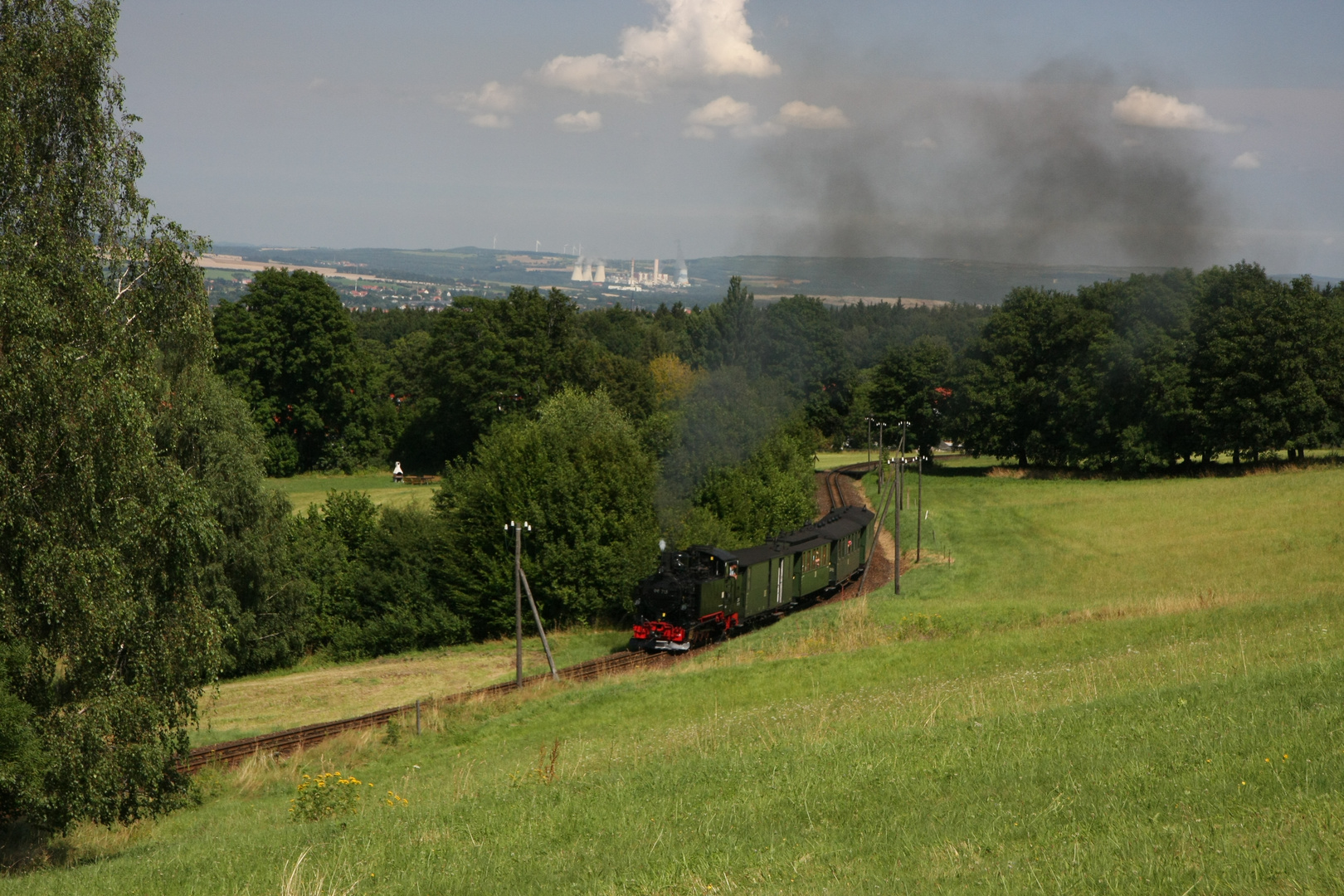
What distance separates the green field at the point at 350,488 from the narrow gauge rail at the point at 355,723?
33.0 meters

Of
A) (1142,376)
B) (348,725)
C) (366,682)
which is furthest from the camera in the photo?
(1142,376)

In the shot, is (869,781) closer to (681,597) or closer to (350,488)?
(681,597)

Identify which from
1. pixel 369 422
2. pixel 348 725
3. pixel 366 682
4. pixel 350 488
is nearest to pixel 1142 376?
pixel 366 682

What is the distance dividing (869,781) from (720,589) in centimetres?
1972

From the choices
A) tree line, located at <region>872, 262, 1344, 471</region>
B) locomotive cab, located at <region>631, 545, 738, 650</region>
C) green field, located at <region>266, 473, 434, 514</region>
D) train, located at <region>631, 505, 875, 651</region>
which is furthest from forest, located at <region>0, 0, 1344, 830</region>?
locomotive cab, located at <region>631, 545, 738, 650</region>

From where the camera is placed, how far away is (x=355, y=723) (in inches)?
1009

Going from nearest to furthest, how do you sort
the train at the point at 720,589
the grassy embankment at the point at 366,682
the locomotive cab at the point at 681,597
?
1. the grassy embankment at the point at 366,682
2. the locomotive cab at the point at 681,597
3. the train at the point at 720,589

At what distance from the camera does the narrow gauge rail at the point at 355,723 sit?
23.2 meters

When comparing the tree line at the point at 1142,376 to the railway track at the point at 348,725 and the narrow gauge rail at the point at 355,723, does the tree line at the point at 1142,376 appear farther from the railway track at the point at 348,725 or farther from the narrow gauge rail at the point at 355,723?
the railway track at the point at 348,725

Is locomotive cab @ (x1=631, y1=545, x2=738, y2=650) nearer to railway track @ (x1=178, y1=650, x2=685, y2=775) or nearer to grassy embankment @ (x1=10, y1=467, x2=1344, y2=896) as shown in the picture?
railway track @ (x1=178, y1=650, x2=685, y2=775)

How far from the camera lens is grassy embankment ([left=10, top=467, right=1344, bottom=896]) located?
810cm

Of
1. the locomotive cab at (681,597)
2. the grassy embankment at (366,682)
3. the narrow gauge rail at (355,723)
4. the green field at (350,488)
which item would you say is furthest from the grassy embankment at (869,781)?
the green field at (350,488)

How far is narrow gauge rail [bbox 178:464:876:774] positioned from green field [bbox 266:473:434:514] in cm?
3296

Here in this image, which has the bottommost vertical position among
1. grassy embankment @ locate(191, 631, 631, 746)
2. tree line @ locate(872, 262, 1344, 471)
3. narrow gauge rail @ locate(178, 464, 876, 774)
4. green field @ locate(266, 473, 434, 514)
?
grassy embankment @ locate(191, 631, 631, 746)
